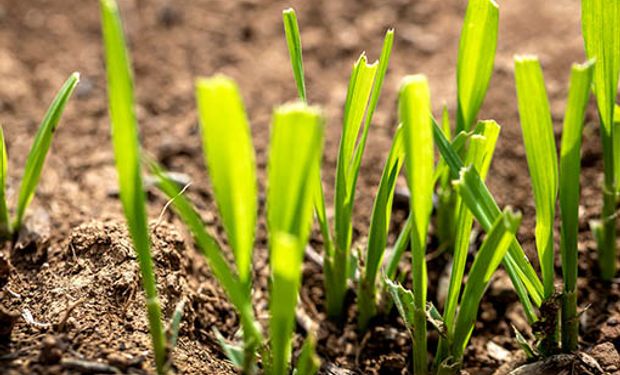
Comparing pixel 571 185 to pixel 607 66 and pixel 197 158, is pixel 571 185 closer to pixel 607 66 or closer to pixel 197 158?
pixel 607 66

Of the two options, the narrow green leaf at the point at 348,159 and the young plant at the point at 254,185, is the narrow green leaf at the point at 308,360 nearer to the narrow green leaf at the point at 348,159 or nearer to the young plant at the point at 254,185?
the young plant at the point at 254,185

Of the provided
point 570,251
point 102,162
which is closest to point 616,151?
point 570,251

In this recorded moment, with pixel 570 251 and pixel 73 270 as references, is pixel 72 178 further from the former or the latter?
pixel 570 251

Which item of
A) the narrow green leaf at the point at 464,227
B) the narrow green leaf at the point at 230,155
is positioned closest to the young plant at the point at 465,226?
the narrow green leaf at the point at 464,227

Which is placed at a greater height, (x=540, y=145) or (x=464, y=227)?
(x=540, y=145)

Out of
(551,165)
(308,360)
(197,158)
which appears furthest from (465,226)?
(197,158)

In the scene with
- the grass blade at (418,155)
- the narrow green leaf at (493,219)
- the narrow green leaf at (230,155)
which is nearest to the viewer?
the narrow green leaf at (230,155)
